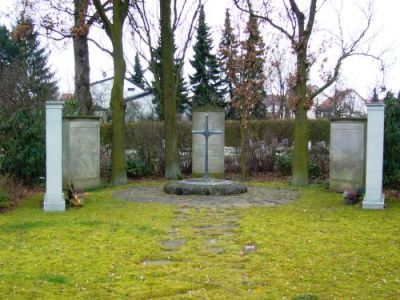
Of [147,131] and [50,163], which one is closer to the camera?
[50,163]

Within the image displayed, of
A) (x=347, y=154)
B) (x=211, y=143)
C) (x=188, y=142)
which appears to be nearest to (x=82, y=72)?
(x=188, y=142)

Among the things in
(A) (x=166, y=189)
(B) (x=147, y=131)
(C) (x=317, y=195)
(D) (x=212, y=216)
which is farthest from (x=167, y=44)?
(D) (x=212, y=216)

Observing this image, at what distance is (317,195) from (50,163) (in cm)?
623

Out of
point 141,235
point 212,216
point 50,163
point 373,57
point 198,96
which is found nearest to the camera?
point 141,235

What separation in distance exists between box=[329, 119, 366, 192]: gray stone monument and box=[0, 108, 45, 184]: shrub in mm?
7252

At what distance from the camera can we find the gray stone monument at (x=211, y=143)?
17078 mm

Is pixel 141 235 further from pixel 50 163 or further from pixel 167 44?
pixel 167 44

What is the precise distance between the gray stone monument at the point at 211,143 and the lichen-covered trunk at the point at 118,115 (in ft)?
9.71

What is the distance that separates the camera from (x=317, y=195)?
1259 centimetres

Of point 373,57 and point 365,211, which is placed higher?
point 373,57

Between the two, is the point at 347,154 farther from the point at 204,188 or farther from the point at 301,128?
the point at 204,188

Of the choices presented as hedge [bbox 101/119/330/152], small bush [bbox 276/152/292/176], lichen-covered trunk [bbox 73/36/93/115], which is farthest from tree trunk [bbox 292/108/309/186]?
lichen-covered trunk [bbox 73/36/93/115]

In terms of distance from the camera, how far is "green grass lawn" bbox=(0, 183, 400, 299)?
Result: 4.98m

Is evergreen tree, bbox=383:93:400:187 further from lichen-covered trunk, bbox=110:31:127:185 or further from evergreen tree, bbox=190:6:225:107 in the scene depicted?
evergreen tree, bbox=190:6:225:107
